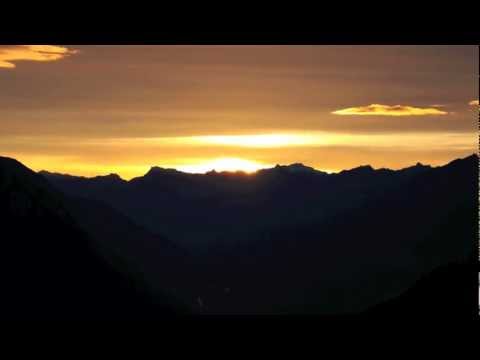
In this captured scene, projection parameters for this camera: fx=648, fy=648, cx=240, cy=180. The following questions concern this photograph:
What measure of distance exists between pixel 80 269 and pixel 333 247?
3938 inches

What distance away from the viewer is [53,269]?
101188mm

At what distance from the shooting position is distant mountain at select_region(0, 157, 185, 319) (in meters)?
95.1

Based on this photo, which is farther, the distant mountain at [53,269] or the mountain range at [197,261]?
the mountain range at [197,261]

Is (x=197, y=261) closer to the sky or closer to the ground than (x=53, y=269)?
closer to the ground

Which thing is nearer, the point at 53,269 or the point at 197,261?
the point at 53,269

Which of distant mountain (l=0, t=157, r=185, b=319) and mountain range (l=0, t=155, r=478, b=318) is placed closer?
distant mountain (l=0, t=157, r=185, b=319)

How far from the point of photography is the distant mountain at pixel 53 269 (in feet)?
312

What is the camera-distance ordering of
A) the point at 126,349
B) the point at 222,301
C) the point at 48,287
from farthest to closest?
the point at 222,301 < the point at 48,287 < the point at 126,349

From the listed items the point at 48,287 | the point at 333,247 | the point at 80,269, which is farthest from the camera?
the point at 333,247
